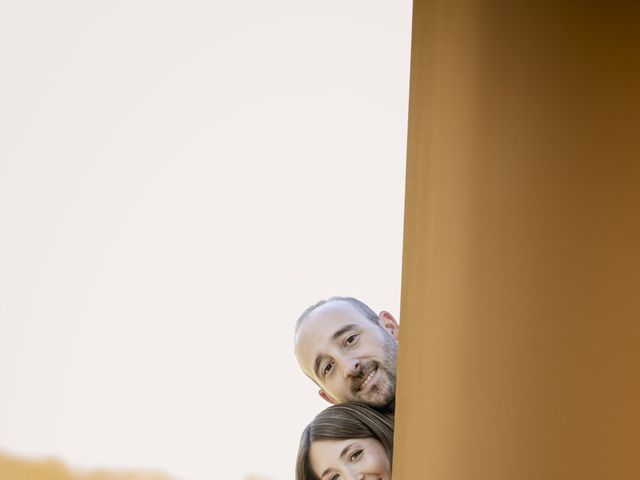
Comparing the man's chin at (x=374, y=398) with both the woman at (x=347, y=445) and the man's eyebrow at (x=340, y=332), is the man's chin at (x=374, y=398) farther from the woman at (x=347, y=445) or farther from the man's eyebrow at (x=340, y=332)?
the man's eyebrow at (x=340, y=332)

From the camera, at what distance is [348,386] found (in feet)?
5.10

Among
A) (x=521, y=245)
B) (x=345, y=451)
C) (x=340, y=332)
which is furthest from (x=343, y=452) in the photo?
(x=521, y=245)

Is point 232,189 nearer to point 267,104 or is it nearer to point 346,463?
point 267,104

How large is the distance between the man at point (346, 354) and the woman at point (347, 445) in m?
0.03

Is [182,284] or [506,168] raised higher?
[506,168]

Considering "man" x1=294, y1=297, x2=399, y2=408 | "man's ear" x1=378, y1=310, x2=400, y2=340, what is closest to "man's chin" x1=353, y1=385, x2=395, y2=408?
"man" x1=294, y1=297, x2=399, y2=408

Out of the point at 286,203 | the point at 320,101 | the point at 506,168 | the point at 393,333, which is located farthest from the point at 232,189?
the point at 506,168

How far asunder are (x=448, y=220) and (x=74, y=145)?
73cm

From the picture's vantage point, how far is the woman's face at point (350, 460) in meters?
1.52

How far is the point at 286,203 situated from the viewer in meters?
1.62

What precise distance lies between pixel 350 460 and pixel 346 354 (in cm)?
19

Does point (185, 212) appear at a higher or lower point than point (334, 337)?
higher

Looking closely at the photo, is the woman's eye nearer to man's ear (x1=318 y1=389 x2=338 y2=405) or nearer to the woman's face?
the woman's face

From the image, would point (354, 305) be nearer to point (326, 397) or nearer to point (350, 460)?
point (326, 397)
